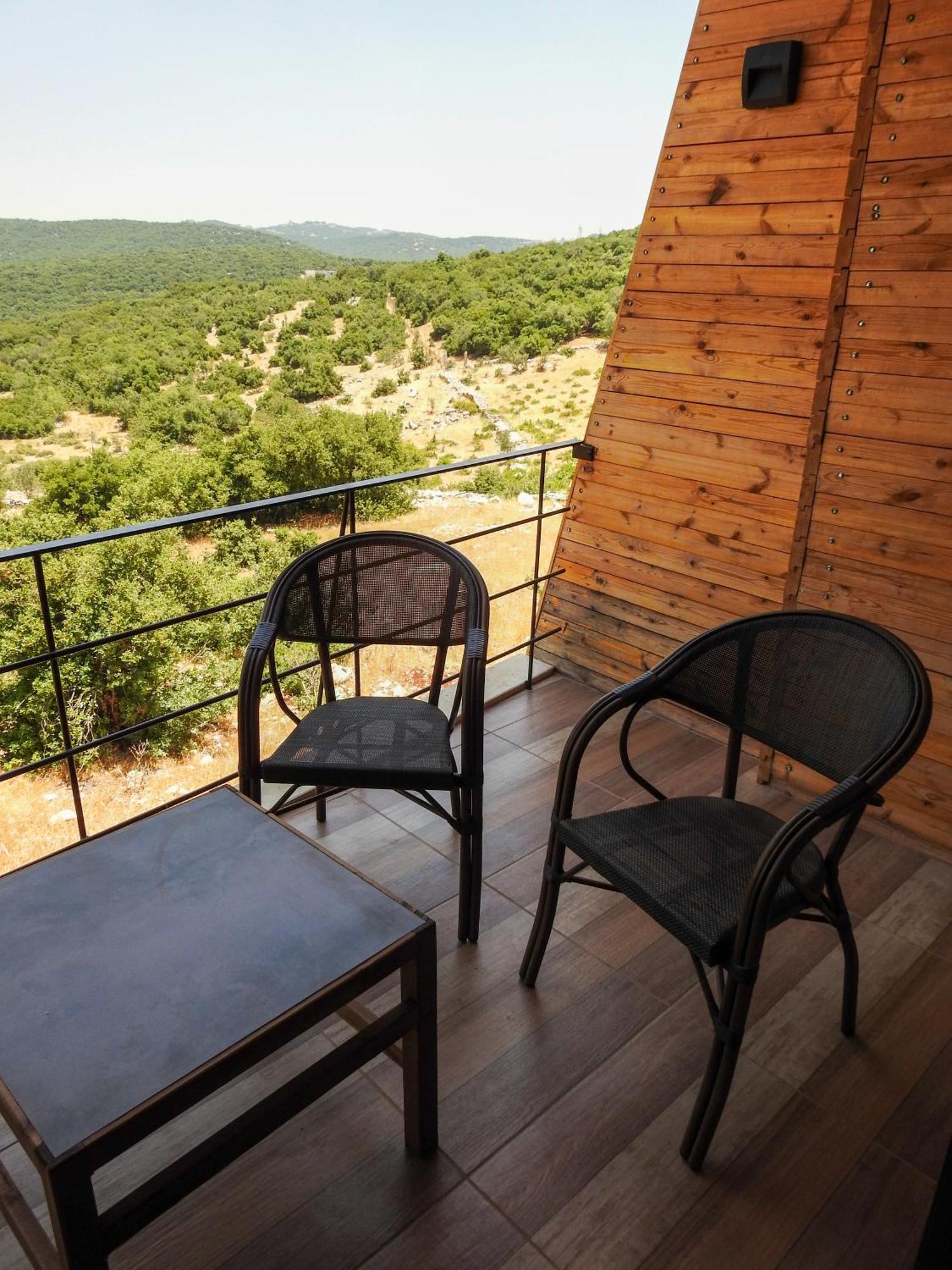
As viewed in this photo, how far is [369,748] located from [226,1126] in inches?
34.4

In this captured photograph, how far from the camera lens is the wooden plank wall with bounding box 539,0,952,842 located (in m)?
2.25

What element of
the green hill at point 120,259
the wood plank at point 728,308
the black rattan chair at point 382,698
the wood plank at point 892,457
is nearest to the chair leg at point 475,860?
the black rattan chair at point 382,698

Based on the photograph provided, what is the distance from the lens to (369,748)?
1934 millimetres

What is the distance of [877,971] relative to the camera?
1.95m

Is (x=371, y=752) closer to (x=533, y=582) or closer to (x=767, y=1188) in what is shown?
(x=767, y=1188)

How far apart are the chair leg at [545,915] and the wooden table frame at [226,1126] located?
1.46ft

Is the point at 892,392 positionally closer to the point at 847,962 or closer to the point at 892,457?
the point at 892,457

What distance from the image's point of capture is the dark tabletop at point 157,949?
1.04 m

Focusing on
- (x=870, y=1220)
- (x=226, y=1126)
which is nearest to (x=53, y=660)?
(x=226, y=1126)

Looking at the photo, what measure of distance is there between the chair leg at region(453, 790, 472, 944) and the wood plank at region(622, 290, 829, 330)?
5.86 ft

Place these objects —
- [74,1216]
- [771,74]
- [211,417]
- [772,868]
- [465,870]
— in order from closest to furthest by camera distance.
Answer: [74,1216], [772,868], [465,870], [771,74], [211,417]

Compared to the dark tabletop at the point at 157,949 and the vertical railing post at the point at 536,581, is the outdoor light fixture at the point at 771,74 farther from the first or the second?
the dark tabletop at the point at 157,949

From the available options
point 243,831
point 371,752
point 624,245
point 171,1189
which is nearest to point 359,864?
point 371,752

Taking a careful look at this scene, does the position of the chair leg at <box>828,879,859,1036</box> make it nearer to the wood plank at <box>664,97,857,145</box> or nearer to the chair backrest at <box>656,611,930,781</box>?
the chair backrest at <box>656,611,930,781</box>
